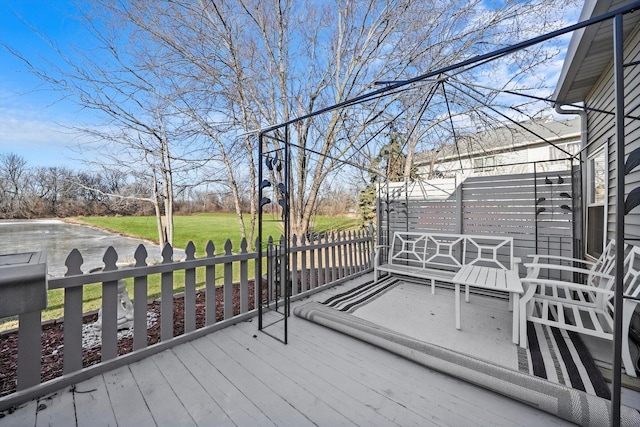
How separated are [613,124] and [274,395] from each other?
417cm

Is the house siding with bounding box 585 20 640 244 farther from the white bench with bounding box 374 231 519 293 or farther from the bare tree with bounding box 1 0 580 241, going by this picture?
the bare tree with bounding box 1 0 580 241

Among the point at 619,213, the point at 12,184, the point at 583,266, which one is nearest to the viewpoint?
the point at 619,213

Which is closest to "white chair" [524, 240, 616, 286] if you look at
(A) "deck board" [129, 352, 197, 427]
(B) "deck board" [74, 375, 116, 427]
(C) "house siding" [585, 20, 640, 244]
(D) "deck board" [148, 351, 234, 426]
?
(C) "house siding" [585, 20, 640, 244]

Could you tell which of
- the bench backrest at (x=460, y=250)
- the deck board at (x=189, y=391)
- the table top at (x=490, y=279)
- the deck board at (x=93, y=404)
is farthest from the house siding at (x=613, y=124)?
the deck board at (x=93, y=404)

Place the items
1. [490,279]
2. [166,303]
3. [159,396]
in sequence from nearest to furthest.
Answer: [159,396], [166,303], [490,279]

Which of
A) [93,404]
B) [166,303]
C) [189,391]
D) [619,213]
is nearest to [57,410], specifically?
[93,404]

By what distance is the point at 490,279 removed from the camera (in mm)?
2668

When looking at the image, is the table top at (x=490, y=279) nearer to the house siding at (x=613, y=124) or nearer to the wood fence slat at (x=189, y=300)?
the house siding at (x=613, y=124)

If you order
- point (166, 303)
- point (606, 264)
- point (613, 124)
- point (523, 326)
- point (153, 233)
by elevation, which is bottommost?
point (523, 326)

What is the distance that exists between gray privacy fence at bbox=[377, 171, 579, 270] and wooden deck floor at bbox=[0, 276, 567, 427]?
3136mm

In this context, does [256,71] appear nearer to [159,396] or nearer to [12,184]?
[12,184]

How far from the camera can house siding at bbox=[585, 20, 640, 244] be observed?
2.32 metres

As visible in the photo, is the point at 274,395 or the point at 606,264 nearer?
the point at 274,395

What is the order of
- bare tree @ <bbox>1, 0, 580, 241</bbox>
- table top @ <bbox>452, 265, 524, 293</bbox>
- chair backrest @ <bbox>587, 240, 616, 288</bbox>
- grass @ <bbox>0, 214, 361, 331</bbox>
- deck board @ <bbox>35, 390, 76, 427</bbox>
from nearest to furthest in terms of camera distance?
deck board @ <bbox>35, 390, 76, 427</bbox> → chair backrest @ <bbox>587, 240, 616, 288</bbox> → table top @ <bbox>452, 265, 524, 293</bbox> → grass @ <bbox>0, 214, 361, 331</bbox> → bare tree @ <bbox>1, 0, 580, 241</bbox>
